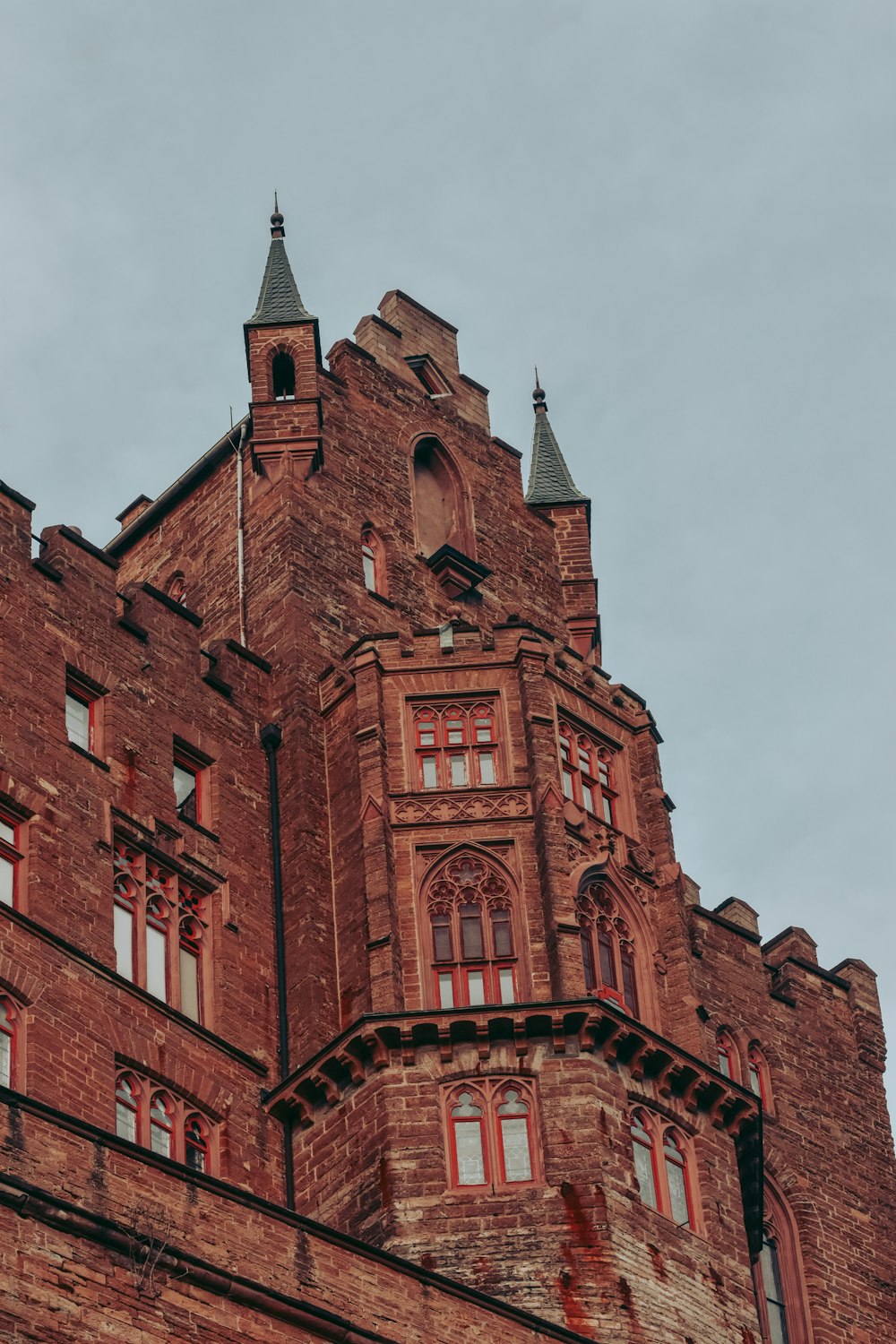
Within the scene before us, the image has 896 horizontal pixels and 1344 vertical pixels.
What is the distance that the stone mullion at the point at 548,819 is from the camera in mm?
41750

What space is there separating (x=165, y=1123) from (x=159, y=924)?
348cm

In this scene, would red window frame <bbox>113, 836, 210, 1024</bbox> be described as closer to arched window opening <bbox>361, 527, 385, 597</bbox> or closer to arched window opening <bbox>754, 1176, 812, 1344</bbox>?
arched window opening <bbox>361, 527, 385, 597</bbox>

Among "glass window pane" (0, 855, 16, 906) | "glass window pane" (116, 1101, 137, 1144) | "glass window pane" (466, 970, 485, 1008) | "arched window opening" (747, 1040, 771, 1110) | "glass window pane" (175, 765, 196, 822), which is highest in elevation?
"glass window pane" (175, 765, 196, 822)

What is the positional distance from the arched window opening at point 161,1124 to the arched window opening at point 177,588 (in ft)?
44.6

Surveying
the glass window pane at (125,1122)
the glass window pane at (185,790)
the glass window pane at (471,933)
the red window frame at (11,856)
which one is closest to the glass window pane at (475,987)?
the glass window pane at (471,933)

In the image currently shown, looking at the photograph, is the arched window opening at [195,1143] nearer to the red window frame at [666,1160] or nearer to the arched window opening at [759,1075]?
the red window frame at [666,1160]

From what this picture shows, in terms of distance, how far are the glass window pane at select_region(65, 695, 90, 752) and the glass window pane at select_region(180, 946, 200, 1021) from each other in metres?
3.55

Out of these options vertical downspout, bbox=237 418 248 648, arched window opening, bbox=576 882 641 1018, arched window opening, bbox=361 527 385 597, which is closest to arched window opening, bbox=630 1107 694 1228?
arched window opening, bbox=576 882 641 1018

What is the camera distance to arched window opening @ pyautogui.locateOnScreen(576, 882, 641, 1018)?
140 feet

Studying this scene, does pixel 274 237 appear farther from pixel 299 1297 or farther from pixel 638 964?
pixel 299 1297

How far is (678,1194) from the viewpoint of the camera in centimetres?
4103

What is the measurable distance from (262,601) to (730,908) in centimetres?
1100

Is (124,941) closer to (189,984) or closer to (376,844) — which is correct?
(189,984)

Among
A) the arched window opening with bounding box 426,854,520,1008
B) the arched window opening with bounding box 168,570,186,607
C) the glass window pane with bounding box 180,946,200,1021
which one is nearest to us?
the glass window pane with bounding box 180,946,200,1021
